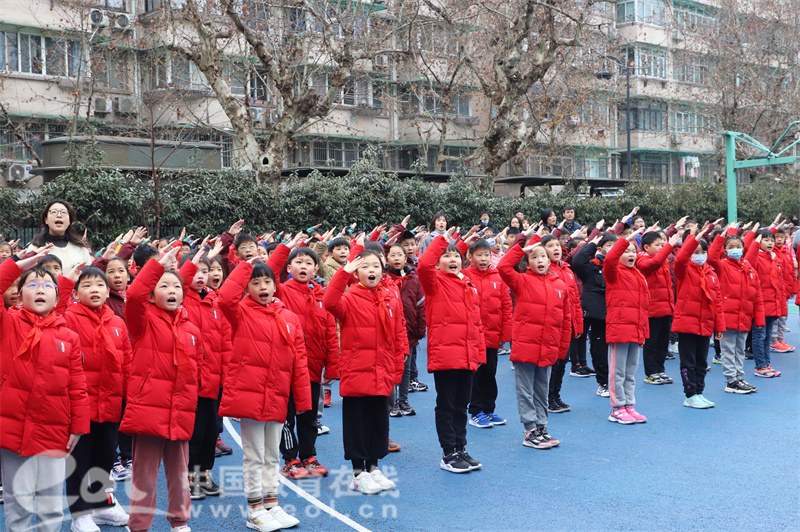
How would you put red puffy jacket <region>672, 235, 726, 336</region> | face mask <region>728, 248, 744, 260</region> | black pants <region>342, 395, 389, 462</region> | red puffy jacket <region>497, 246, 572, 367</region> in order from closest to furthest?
black pants <region>342, 395, 389, 462</region>
red puffy jacket <region>497, 246, 572, 367</region>
red puffy jacket <region>672, 235, 726, 336</region>
face mask <region>728, 248, 744, 260</region>

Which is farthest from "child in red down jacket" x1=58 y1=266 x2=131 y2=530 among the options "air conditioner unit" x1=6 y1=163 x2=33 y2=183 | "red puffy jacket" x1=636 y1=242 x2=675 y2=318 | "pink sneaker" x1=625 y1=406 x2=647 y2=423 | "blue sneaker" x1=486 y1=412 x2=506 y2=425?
"air conditioner unit" x1=6 y1=163 x2=33 y2=183

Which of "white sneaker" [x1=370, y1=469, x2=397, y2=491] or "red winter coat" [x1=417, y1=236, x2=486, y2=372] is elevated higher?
"red winter coat" [x1=417, y1=236, x2=486, y2=372]

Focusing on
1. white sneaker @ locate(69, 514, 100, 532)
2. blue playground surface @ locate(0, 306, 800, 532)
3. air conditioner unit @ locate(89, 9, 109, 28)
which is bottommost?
blue playground surface @ locate(0, 306, 800, 532)

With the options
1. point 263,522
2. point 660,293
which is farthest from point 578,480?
point 660,293

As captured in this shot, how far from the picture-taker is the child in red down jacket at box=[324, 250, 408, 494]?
231 inches

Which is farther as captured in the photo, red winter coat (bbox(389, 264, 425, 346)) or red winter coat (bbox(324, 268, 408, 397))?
red winter coat (bbox(389, 264, 425, 346))

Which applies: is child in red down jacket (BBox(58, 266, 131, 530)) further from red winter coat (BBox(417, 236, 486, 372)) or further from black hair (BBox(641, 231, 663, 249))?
black hair (BBox(641, 231, 663, 249))

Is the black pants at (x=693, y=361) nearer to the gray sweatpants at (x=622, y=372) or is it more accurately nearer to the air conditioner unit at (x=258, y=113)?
the gray sweatpants at (x=622, y=372)

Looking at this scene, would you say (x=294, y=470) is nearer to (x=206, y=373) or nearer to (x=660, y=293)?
(x=206, y=373)

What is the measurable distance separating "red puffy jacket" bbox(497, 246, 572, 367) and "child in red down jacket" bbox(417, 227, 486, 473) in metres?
0.49

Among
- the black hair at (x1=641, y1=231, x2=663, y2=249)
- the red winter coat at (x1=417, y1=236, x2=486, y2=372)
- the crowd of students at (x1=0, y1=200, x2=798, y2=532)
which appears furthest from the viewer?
the black hair at (x1=641, y1=231, x2=663, y2=249)

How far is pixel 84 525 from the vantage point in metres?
5.08

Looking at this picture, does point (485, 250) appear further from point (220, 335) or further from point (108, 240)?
point (108, 240)

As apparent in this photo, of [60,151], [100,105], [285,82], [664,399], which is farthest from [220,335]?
[100,105]
